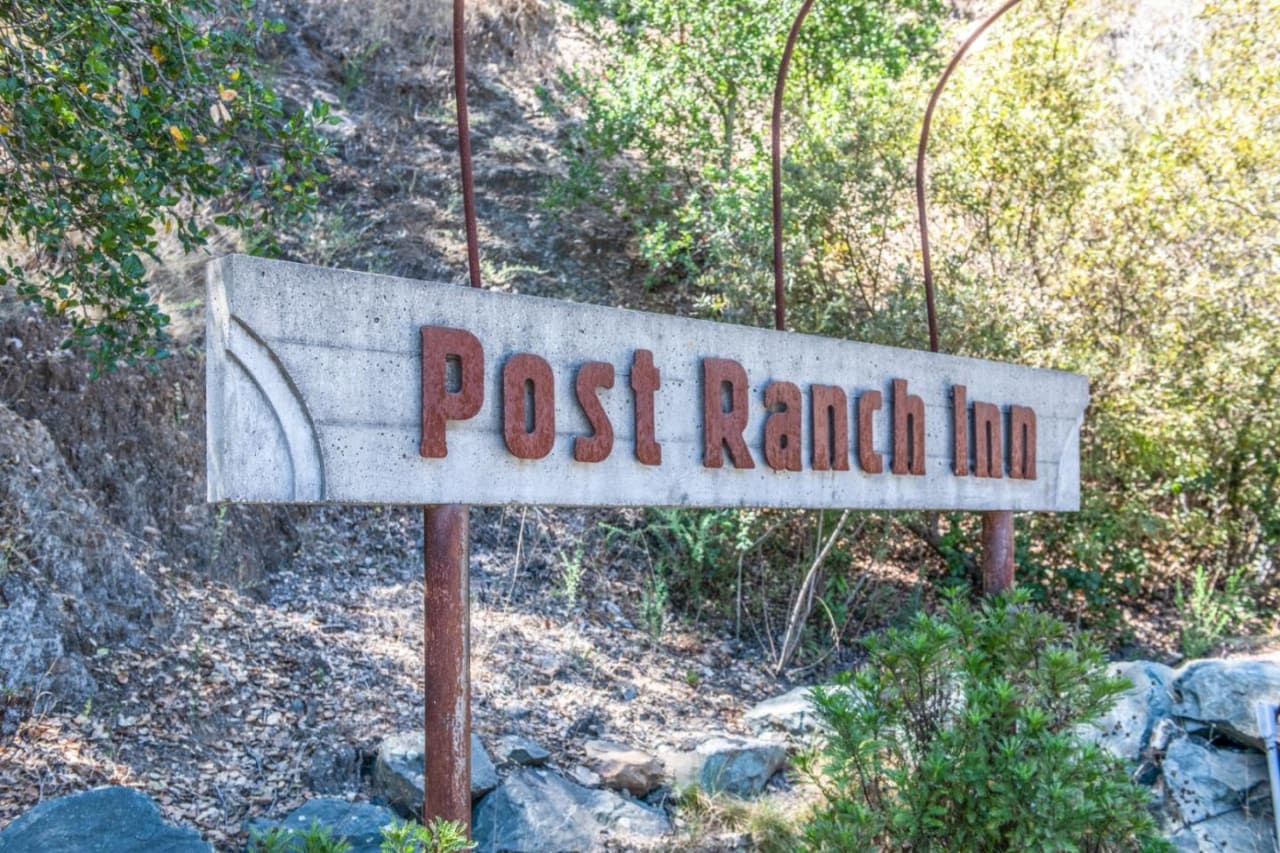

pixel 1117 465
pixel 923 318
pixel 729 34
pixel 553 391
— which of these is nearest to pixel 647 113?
pixel 729 34

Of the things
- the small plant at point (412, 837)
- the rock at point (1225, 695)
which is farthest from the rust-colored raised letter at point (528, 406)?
the rock at point (1225, 695)

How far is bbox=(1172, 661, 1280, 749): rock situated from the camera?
6.19 m

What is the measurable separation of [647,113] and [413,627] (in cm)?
595

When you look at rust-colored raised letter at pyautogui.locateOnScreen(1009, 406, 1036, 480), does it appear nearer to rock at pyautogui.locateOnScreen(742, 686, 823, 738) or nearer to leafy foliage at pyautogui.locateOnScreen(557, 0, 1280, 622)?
rock at pyautogui.locateOnScreen(742, 686, 823, 738)

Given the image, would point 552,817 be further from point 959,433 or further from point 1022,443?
point 1022,443

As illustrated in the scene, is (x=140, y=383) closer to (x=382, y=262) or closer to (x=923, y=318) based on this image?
(x=382, y=262)

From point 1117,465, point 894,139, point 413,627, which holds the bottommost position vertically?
point 413,627

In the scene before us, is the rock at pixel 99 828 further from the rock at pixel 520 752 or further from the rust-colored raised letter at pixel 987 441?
the rust-colored raised letter at pixel 987 441

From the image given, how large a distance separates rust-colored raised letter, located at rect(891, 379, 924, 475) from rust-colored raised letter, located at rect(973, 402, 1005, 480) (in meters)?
0.52

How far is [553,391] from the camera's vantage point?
405cm

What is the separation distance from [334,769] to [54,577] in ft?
6.01

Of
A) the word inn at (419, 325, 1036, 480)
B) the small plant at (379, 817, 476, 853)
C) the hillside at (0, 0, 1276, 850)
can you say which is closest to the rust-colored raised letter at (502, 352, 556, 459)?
the word inn at (419, 325, 1036, 480)

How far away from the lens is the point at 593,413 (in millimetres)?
4180

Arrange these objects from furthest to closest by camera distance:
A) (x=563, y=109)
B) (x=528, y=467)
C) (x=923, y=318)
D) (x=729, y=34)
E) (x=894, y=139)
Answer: (x=563, y=109) < (x=729, y=34) < (x=894, y=139) < (x=923, y=318) < (x=528, y=467)
